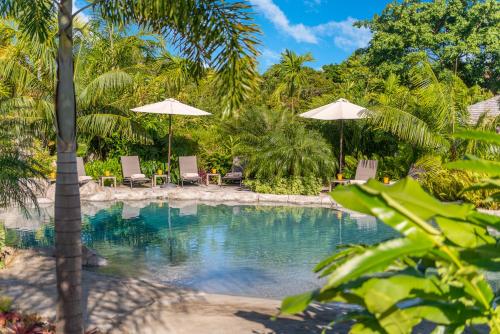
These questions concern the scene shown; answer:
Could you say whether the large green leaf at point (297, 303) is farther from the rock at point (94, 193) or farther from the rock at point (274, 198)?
the rock at point (94, 193)

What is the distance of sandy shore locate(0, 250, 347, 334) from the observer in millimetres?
5020

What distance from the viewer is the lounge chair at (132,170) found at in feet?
52.4

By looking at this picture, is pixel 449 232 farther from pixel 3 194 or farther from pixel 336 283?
pixel 3 194

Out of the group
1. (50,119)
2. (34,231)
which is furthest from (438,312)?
(50,119)

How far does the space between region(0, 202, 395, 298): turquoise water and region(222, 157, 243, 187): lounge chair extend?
2.87m

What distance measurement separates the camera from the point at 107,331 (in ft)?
15.7

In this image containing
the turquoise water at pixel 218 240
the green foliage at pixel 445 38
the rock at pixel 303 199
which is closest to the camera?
the turquoise water at pixel 218 240

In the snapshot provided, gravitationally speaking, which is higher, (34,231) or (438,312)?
(438,312)

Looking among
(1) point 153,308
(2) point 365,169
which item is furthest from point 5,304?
(2) point 365,169

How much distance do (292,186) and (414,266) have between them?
14079 millimetres

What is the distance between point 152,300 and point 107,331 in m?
1.08

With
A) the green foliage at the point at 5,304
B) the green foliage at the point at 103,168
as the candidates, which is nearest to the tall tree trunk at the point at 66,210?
the green foliage at the point at 5,304

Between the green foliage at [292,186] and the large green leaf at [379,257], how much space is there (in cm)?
1415

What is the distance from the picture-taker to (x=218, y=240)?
10.3 metres
